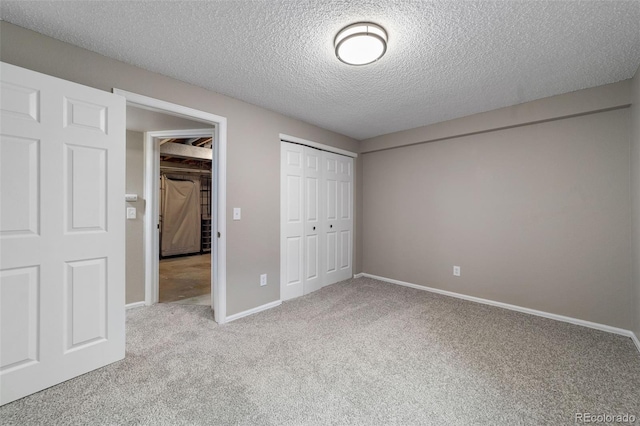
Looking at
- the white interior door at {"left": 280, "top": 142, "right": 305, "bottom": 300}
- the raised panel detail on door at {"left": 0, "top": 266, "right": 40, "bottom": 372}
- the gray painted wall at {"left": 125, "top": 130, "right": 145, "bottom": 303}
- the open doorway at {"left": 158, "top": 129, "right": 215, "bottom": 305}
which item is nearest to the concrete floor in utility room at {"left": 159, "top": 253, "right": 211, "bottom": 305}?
the open doorway at {"left": 158, "top": 129, "right": 215, "bottom": 305}

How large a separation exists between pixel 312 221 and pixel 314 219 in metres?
0.05

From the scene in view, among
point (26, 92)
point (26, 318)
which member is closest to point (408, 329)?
point (26, 318)

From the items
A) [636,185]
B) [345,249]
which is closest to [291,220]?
[345,249]

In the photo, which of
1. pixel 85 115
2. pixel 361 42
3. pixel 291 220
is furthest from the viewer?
pixel 291 220

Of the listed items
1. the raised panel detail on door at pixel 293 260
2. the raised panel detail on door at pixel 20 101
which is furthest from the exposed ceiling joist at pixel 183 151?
the raised panel detail on door at pixel 20 101

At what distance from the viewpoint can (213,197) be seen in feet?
9.27

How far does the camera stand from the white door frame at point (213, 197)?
2.39 metres

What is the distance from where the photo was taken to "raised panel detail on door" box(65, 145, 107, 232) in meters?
1.80

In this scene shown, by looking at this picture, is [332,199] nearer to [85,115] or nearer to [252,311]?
[252,311]

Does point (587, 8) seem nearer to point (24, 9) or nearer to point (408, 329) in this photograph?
point (408, 329)

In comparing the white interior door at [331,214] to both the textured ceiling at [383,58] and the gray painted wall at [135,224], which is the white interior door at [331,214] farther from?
the gray painted wall at [135,224]

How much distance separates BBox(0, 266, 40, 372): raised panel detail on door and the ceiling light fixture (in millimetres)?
2477

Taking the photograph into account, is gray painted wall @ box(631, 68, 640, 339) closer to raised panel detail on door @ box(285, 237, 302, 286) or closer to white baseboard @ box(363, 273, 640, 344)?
white baseboard @ box(363, 273, 640, 344)

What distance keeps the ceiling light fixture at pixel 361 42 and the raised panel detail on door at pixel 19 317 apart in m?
2.48
